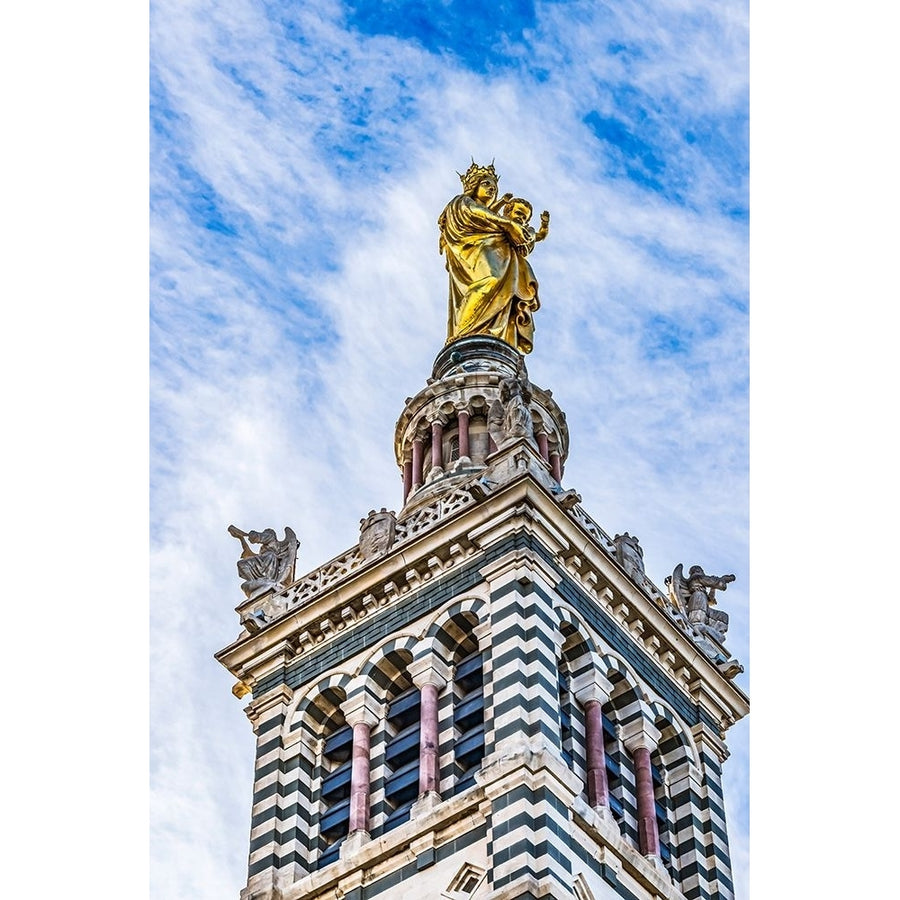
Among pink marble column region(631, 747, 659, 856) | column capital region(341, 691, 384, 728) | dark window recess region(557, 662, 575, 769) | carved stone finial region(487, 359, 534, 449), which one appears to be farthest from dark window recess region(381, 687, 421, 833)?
carved stone finial region(487, 359, 534, 449)

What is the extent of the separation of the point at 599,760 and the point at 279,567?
35.1 ft

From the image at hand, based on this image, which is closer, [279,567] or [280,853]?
[280,853]

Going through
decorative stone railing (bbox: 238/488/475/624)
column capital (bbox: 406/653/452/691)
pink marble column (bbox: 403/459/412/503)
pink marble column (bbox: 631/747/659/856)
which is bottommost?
pink marble column (bbox: 631/747/659/856)

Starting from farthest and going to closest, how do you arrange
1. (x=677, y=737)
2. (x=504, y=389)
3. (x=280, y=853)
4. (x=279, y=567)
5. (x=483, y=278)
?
(x=483, y=278) → (x=504, y=389) → (x=279, y=567) → (x=677, y=737) → (x=280, y=853)

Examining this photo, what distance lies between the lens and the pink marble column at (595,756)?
46.8m

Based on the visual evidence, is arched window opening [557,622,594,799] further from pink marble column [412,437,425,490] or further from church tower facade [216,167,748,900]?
pink marble column [412,437,425,490]

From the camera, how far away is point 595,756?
157ft

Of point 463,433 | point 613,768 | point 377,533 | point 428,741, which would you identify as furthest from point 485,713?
point 463,433

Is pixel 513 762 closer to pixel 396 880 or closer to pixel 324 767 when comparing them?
pixel 396 880

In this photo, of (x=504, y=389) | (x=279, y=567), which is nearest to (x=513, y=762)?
(x=279, y=567)

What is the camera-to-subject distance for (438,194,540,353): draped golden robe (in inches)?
2493

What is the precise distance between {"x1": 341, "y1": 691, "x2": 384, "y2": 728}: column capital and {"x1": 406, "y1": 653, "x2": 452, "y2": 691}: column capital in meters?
1.04

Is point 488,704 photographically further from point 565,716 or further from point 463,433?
point 463,433

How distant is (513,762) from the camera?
44.6 meters
